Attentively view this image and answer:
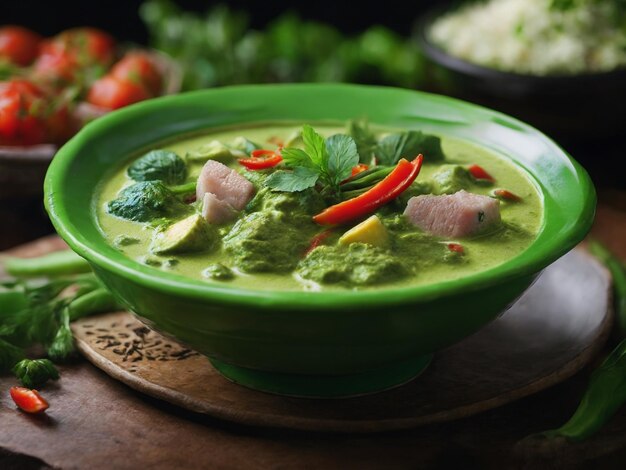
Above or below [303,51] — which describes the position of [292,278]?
above

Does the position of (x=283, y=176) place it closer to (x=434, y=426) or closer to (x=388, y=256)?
(x=388, y=256)

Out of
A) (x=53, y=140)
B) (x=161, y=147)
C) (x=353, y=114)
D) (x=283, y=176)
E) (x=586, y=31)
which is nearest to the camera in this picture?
(x=283, y=176)

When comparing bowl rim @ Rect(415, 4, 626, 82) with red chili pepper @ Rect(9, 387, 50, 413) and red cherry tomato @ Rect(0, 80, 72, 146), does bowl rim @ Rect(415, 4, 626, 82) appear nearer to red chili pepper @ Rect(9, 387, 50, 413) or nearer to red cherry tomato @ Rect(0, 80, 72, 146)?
red cherry tomato @ Rect(0, 80, 72, 146)

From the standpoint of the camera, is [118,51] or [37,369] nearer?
[37,369]

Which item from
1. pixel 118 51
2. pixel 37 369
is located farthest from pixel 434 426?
pixel 118 51

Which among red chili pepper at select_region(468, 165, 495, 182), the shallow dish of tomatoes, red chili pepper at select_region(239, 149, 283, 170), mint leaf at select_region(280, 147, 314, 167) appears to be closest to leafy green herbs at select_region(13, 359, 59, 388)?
red chili pepper at select_region(239, 149, 283, 170)

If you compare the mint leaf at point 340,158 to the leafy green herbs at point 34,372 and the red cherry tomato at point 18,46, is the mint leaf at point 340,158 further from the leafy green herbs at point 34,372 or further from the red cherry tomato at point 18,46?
the red cherry tomato at point 18,46

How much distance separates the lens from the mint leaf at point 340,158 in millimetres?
3318

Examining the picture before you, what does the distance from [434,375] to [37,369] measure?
4.51 ft

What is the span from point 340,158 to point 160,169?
28.7 inches

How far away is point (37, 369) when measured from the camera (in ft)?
10.9

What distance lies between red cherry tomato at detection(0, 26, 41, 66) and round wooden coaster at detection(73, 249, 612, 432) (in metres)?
3.12

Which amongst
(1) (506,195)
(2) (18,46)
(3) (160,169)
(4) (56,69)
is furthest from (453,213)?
(2) (18,46)

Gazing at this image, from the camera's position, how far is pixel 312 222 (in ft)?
10.6
